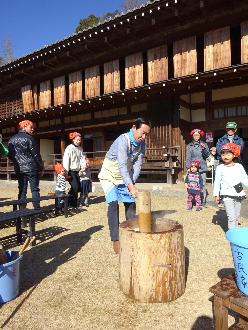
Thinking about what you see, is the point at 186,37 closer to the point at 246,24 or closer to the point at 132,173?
the point at 246,24

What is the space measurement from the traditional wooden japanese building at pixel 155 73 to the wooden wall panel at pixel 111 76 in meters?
0.04

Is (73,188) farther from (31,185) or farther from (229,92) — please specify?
(229,92)

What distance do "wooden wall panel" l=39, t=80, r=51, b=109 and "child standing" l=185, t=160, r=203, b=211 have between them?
11.0m

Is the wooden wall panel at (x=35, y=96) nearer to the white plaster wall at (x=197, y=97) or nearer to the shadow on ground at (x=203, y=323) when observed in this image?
the white plaster wall at (x=197, y=97)

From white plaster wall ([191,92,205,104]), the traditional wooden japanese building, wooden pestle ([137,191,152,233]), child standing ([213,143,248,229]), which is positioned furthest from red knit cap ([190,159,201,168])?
white plaster wall ([191,92,205,104])

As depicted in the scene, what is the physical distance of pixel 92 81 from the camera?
14102 millimetres

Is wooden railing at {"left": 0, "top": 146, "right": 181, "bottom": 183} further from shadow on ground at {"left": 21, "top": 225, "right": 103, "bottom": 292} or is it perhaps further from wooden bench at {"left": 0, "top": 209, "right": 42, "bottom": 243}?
wooden bench at {"left": 0, "top": 209, "right": 42, "bottom": 243}

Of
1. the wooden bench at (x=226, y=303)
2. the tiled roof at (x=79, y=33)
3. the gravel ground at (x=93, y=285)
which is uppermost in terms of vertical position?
the tiled roof at (x=79, y=33)

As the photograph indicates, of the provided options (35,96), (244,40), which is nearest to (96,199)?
(244,40)

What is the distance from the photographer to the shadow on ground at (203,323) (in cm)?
242

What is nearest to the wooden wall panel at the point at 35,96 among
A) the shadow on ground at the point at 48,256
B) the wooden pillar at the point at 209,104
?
the wooden pillar at the point at 209,104

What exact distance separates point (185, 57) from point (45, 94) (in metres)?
8.21

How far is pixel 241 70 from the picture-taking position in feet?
30.4

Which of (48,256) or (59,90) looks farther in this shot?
(59,90)
